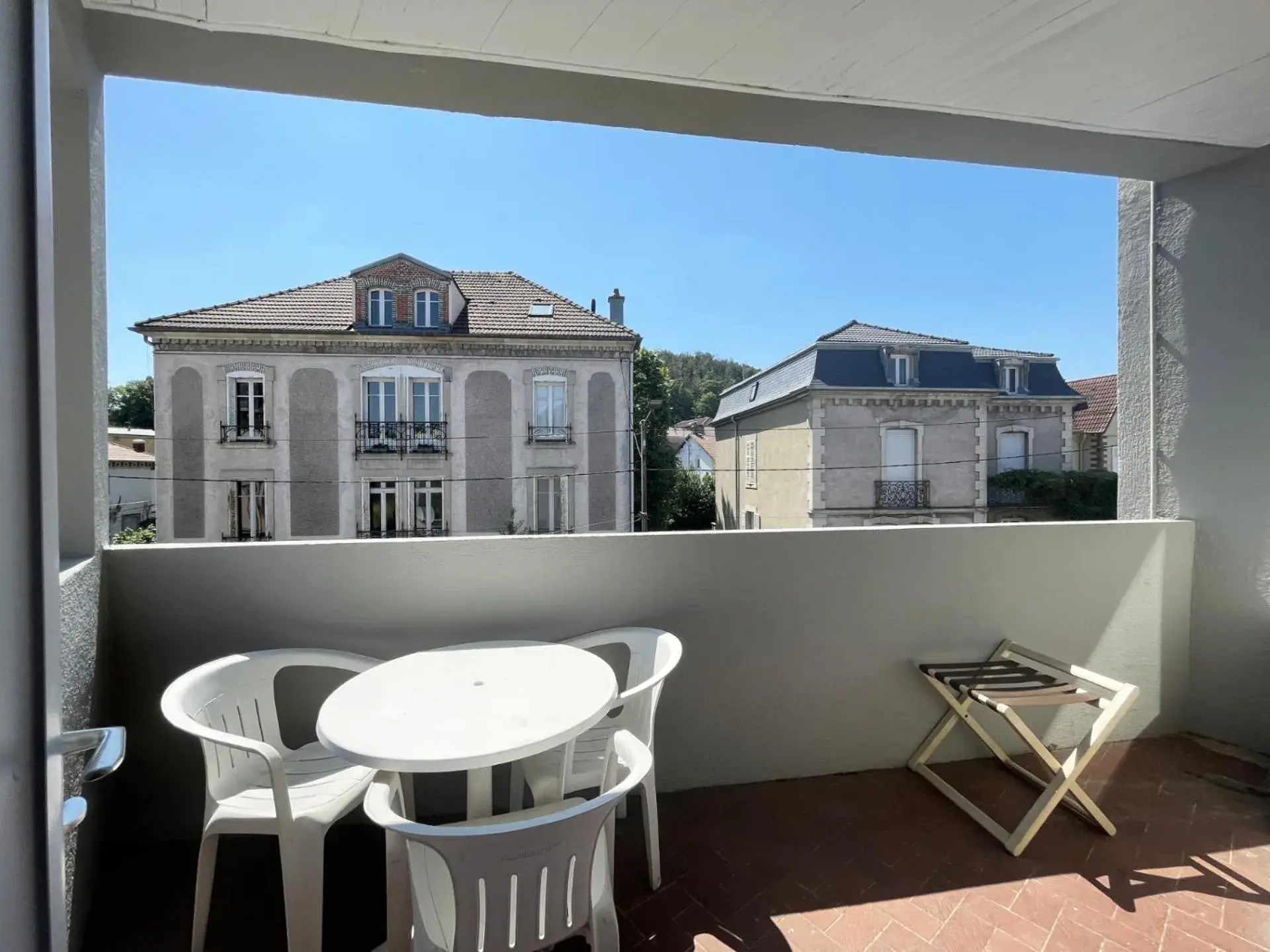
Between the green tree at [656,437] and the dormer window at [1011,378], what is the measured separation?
6.70 m

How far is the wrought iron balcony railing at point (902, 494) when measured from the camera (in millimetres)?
10492

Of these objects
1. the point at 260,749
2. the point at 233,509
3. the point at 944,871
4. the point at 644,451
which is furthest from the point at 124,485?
the point at 644,451

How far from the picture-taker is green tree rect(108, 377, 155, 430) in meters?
2.25

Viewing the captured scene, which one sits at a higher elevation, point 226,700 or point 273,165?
point 273,165

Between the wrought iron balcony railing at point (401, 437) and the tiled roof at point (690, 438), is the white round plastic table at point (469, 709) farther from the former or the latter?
the wrought iron balcony railing at point (401, 437)

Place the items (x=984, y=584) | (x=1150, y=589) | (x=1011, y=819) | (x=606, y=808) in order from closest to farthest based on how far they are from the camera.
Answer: (x=606, y=808) → (x=1011, y=819) → (x=984, y=584) → (x=1150, y=589)

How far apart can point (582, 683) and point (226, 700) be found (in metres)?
1.06

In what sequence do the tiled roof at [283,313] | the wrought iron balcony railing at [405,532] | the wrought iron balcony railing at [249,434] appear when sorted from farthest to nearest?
the wrought iron balcony railing at [405,532]
the wrought iron balcony railing at [249,434]
the tiled roof at [283,313]

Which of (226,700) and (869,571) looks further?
(869,571)

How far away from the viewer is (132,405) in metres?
3.17

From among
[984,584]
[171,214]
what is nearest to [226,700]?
[984,584]

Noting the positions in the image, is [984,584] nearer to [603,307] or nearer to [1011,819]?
[1011,819]

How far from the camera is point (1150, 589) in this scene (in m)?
2.85

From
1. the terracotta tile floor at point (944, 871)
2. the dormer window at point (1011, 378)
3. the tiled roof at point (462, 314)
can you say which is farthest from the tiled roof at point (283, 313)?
the dormer window at point (1011, 378)
